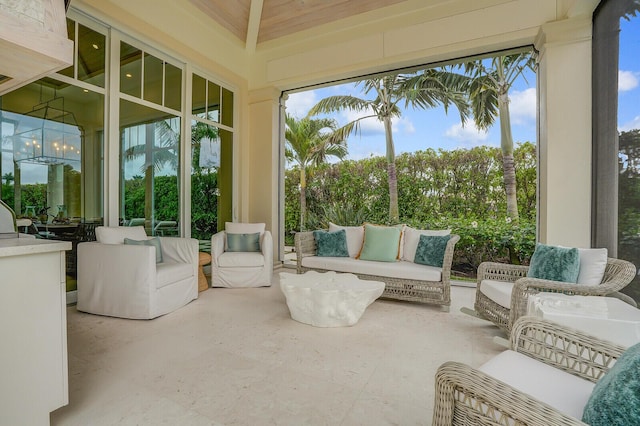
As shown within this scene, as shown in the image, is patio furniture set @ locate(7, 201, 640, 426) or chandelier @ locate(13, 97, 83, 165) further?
chandelier @ locate(13, 97, 83, 165)

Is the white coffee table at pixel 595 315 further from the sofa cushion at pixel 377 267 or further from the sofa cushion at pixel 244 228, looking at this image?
the sofa cushion at pixel 244 228

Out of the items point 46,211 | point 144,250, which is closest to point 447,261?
point 144,250

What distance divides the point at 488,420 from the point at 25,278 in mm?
1808

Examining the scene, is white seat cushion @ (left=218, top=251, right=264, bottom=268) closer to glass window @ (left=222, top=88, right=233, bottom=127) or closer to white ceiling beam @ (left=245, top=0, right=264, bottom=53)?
glass window @ (left=222, top=88, right=233, bottom=127)

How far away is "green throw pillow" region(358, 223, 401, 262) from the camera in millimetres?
3699

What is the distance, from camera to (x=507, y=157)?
500 cm

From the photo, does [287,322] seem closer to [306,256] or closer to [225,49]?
[306,256]

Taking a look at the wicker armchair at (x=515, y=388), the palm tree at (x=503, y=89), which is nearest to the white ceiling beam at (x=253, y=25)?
the palm tree at (x=503, y=89)

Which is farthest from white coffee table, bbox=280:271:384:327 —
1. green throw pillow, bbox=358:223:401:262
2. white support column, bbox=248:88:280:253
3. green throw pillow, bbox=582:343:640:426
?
white support column, bbox=248:88:280:253

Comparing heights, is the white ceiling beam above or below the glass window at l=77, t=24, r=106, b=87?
above

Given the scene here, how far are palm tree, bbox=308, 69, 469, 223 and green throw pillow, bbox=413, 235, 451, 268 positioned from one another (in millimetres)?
2406

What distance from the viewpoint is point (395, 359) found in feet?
7.08

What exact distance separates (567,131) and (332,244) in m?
2.88

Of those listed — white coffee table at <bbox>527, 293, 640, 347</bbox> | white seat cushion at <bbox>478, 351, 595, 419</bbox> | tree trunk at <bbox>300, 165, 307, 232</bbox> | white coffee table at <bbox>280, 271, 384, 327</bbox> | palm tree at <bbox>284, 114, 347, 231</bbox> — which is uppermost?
palm tree at <bbox>284, 114, 347, 231</bbox>
